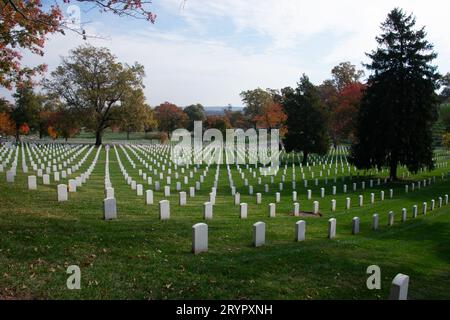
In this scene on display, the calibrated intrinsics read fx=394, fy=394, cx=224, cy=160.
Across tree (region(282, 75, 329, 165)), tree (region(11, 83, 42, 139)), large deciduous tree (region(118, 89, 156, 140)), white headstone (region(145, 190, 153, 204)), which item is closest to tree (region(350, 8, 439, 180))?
tree (region(282, 75, 329, 165))

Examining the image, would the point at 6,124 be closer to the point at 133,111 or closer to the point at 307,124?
the point at 133,111

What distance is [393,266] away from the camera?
897 centimetres

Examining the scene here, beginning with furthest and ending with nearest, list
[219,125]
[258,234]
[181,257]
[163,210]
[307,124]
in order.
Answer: [219,125]
[307,124]
[163,210]
[258,234]
[181,257]

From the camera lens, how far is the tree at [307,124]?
4547 centimetres

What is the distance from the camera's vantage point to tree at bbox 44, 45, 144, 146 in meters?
57.5

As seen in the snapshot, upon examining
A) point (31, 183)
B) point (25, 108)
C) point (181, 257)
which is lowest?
point (181, 257)

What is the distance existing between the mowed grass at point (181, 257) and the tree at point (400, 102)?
17.3 m

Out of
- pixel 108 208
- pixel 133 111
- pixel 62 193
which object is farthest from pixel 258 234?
pixel 133 111

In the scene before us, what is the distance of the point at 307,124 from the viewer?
4572 cm

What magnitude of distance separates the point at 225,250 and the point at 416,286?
3874mm

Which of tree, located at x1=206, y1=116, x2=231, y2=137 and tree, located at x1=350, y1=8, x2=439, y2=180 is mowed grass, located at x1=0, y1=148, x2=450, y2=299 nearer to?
tree, located at x1=350, y1=8, x2=439, y2=180

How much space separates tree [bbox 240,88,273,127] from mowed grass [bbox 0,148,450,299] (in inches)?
2738

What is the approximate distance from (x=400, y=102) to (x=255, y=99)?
180 feet

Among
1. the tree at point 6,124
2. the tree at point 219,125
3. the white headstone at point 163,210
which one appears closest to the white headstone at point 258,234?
the white headstone at point 163,210
